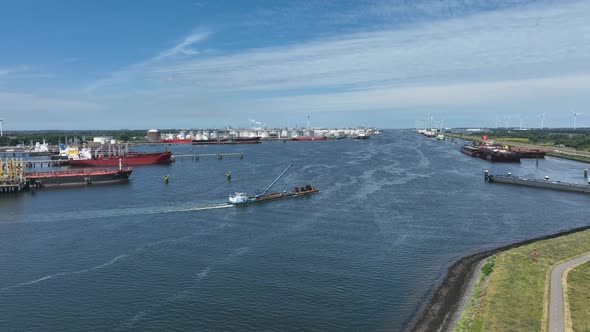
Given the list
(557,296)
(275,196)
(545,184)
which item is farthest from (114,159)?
(557,296)

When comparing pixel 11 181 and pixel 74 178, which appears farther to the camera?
pixel 74 178

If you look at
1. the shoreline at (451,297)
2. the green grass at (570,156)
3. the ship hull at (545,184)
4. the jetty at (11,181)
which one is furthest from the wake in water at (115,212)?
the green grass at (570,156)

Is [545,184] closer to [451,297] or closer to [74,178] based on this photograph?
[451,297]

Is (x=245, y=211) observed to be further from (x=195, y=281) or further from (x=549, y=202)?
(x=549, y=202)

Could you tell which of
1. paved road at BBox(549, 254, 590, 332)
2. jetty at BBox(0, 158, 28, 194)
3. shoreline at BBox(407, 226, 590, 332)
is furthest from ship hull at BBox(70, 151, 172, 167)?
paved road at BBox(549, 254, 590, 332)

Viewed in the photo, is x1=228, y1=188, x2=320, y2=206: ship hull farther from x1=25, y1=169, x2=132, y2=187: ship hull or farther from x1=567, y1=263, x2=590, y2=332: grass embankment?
x1=567, y1=263, x2=590, y2=332: grass embankment

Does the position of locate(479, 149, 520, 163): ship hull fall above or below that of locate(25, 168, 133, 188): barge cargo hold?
above
